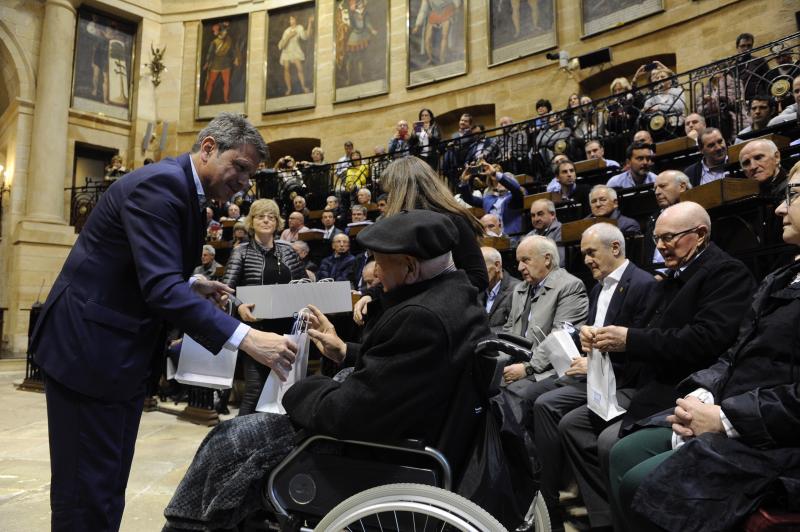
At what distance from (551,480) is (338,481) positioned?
1680mm

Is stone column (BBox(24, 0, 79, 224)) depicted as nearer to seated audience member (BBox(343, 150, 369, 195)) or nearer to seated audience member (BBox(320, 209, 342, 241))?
seated audience member (BBox(343, 150, 369, 195))

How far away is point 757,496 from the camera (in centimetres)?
155

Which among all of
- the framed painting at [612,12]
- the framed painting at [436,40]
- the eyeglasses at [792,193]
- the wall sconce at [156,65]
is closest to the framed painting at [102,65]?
the wall sconce at [156,65]

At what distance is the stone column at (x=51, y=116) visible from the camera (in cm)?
1429

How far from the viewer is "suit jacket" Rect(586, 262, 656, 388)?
2854mm

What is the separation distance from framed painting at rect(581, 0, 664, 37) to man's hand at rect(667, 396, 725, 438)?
1162 centimetres

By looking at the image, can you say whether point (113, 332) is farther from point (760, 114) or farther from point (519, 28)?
point (519, 28)

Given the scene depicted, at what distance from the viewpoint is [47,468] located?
3652 millimetres

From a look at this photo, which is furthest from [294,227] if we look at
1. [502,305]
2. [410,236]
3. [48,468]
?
[410,236]

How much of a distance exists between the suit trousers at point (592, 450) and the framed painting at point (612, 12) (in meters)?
11.0

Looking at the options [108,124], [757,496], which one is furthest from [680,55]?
[108,124]

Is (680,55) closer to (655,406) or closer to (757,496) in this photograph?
(655,406)

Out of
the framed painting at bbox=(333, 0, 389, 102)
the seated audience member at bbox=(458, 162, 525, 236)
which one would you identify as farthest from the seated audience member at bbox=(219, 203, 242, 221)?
the framed painting at bbox=(333, 0, 389, 102)

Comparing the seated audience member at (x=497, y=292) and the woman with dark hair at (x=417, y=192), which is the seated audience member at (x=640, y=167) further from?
the woman with dark hair at (x=417, y=192)
